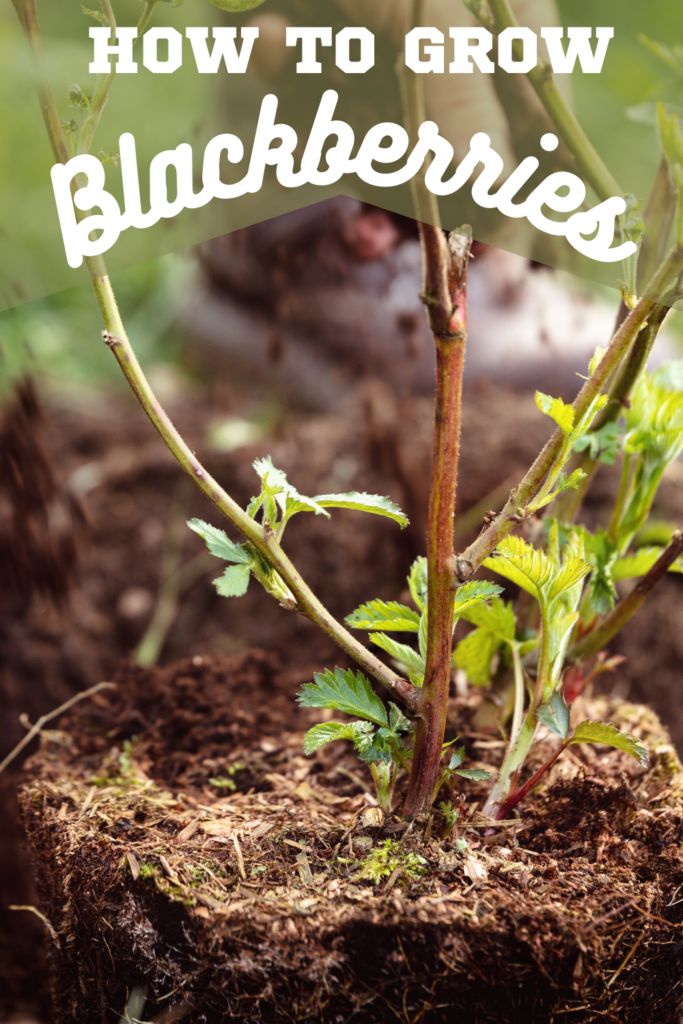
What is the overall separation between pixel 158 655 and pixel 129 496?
40cm

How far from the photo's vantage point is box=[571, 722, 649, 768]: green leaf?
80cm

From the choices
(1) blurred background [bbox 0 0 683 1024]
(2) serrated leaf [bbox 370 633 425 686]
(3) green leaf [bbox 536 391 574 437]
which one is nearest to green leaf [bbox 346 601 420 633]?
(2) serrated leaf [bbox 370 633 425 686]

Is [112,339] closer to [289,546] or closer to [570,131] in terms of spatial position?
[570,131]

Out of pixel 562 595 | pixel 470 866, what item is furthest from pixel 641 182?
pixel 470 866

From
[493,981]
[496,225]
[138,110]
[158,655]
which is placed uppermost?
[138,110]

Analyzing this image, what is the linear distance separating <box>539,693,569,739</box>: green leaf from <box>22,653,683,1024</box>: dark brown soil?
0.31 ft

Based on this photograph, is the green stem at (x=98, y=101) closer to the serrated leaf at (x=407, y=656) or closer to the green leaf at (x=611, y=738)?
the serrated leaf at (x=407, y=656)

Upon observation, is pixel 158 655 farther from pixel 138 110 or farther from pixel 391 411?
pixel 138 110

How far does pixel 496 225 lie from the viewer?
117cm

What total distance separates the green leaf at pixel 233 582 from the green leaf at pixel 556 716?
319 mm

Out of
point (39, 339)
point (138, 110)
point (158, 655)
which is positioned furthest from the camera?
point (138, 110)

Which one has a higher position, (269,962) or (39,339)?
(39,339)

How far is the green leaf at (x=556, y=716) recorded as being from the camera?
0.85 metres

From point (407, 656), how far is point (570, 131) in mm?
494
